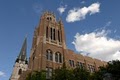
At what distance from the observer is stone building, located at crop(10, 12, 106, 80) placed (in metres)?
41.3

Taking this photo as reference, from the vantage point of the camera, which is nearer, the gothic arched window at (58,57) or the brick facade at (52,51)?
the brick facade at (52,51)

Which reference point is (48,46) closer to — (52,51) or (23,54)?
(52,51)

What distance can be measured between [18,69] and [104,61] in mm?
34907

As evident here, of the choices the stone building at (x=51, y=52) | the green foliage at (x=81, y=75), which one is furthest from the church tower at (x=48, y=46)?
the green foliage at (x=81, y=75)

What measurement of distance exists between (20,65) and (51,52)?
3542cm

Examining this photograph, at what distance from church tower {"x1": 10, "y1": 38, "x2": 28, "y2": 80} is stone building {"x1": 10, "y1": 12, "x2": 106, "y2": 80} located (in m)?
26.1

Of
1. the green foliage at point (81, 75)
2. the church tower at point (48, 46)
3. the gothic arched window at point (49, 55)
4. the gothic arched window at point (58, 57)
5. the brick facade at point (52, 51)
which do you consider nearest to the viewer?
the green foliage at point (81, 75)

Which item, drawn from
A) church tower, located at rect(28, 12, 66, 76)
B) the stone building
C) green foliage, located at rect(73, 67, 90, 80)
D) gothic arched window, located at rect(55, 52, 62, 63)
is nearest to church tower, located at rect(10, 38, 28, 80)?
the stone building

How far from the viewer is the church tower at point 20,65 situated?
7325 cm

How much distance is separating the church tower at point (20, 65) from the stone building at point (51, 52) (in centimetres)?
2606

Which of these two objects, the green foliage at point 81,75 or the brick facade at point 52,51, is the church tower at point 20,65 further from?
the green foliage at point 81,75

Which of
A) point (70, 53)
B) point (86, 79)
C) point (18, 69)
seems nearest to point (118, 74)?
point (86, 79)

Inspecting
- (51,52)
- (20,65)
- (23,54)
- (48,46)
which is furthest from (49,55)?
(23,54)

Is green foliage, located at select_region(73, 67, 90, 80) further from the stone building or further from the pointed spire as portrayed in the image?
the pointed spire
